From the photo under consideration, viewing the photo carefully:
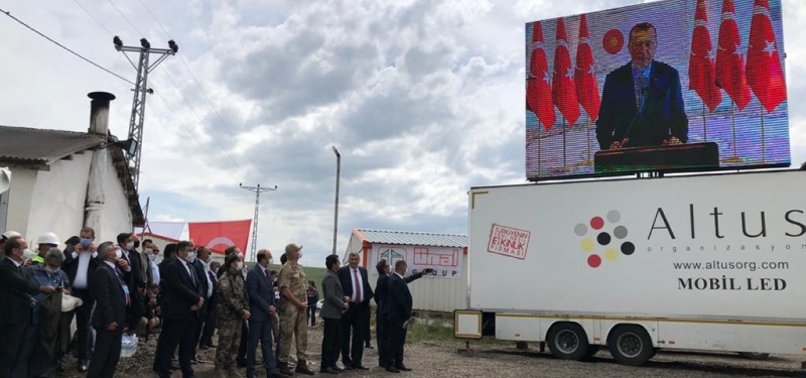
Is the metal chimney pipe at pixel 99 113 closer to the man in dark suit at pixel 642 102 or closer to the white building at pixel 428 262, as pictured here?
the white building at pixel 428 262

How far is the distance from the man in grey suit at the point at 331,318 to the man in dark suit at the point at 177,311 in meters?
2.03

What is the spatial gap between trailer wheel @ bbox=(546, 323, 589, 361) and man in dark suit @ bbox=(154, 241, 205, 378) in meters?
7.01

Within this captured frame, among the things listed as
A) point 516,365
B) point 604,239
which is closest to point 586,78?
point 604,239

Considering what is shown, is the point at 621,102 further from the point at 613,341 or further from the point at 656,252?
the point at 613,341

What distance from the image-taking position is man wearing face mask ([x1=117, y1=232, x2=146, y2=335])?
27.4 ft

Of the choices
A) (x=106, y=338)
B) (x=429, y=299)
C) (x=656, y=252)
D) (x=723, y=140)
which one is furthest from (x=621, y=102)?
(x=429, y=299)

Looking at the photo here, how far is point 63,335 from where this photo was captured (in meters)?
7.98

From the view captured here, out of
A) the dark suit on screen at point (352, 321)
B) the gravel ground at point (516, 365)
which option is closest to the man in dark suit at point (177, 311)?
the gravel ground at point (516, 365)

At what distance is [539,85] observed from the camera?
48.2 ft

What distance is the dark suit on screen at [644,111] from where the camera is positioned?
13398 millimetres

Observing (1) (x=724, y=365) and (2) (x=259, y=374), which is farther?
(1) (x=724, y=365)

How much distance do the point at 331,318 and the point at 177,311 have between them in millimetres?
2395

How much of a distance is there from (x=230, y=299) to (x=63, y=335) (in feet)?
6.96

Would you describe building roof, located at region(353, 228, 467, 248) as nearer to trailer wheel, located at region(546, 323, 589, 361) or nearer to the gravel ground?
the gravel ground
